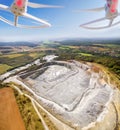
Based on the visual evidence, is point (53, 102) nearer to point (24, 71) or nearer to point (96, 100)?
point (96, 100)

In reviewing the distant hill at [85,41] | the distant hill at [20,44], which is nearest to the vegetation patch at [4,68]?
the distant hill at [20,44]

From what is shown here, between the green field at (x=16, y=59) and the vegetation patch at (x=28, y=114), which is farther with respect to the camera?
the green field at (x=16, y=59)

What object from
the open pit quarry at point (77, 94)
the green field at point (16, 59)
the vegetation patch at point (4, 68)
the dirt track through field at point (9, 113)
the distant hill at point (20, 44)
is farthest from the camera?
the distant hill at point (20, 44)

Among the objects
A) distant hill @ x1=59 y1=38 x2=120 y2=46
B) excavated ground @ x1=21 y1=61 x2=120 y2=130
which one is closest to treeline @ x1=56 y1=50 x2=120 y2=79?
excavated ground @ x1=21 y1=61 x2=120 y2=130

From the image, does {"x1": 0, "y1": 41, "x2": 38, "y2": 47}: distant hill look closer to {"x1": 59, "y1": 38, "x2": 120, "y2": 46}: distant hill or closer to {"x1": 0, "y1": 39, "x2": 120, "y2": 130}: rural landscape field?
{"x1": 0, "y1": 39, "x2": 120, "y2": 130}: rural landscape field

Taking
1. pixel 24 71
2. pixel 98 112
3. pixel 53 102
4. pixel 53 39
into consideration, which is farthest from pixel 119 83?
pixel 53 39

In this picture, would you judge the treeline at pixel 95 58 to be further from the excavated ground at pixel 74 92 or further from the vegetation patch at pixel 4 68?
the vegetation patch at pixel 4 68

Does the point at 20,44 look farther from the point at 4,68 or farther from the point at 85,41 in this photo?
the point at 85,41
